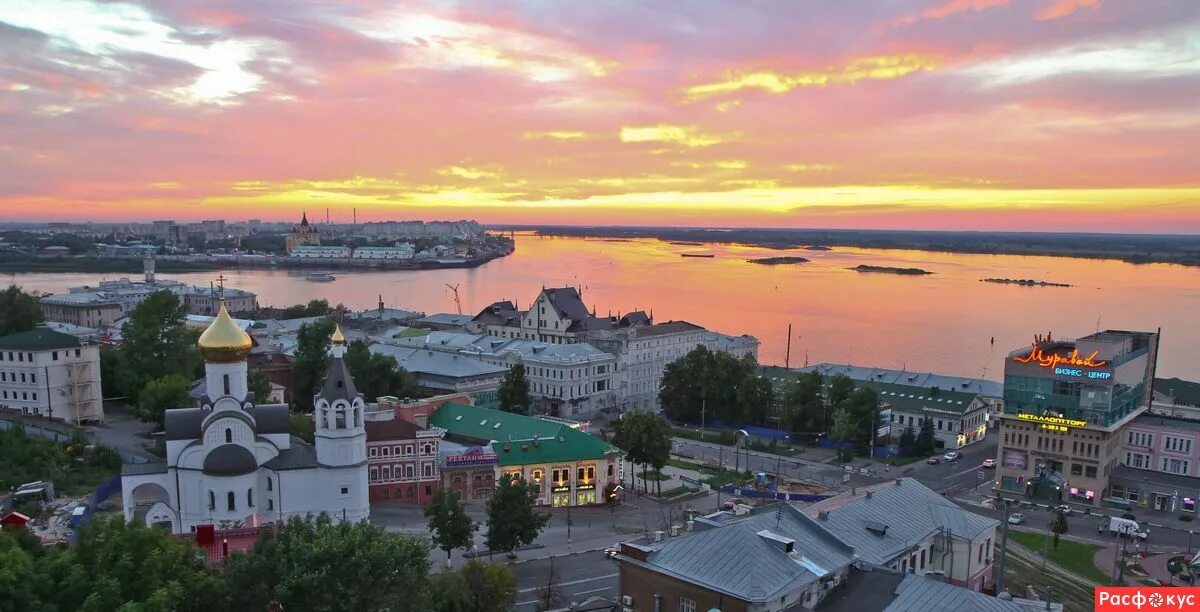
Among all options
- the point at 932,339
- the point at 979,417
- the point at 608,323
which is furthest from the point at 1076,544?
the point at 932,339

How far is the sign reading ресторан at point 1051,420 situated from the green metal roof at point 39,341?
128ft

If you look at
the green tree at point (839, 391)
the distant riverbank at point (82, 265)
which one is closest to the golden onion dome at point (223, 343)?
the green tree at point (839, 391)

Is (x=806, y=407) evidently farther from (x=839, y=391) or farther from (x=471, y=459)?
(x=471, y=459)

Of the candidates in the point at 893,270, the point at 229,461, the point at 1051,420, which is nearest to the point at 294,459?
the point at 229,461

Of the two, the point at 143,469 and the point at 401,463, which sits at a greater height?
→ the point at 143,469

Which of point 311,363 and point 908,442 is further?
point 311,363

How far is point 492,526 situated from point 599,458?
26.3 ft

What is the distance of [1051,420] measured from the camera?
110ft

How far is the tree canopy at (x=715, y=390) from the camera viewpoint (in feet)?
141

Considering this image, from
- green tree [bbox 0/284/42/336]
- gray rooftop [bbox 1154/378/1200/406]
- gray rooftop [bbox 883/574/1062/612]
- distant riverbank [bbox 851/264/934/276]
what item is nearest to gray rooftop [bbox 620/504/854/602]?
gray rooftop [bbox 883/574/1062/612]

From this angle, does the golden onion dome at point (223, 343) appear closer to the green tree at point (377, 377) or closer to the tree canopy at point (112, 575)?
the tree canopy at point (112, 575)

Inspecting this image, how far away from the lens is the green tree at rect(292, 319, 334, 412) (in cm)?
4300

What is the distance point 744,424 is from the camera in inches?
1711

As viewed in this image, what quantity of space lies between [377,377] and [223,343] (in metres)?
17.2
